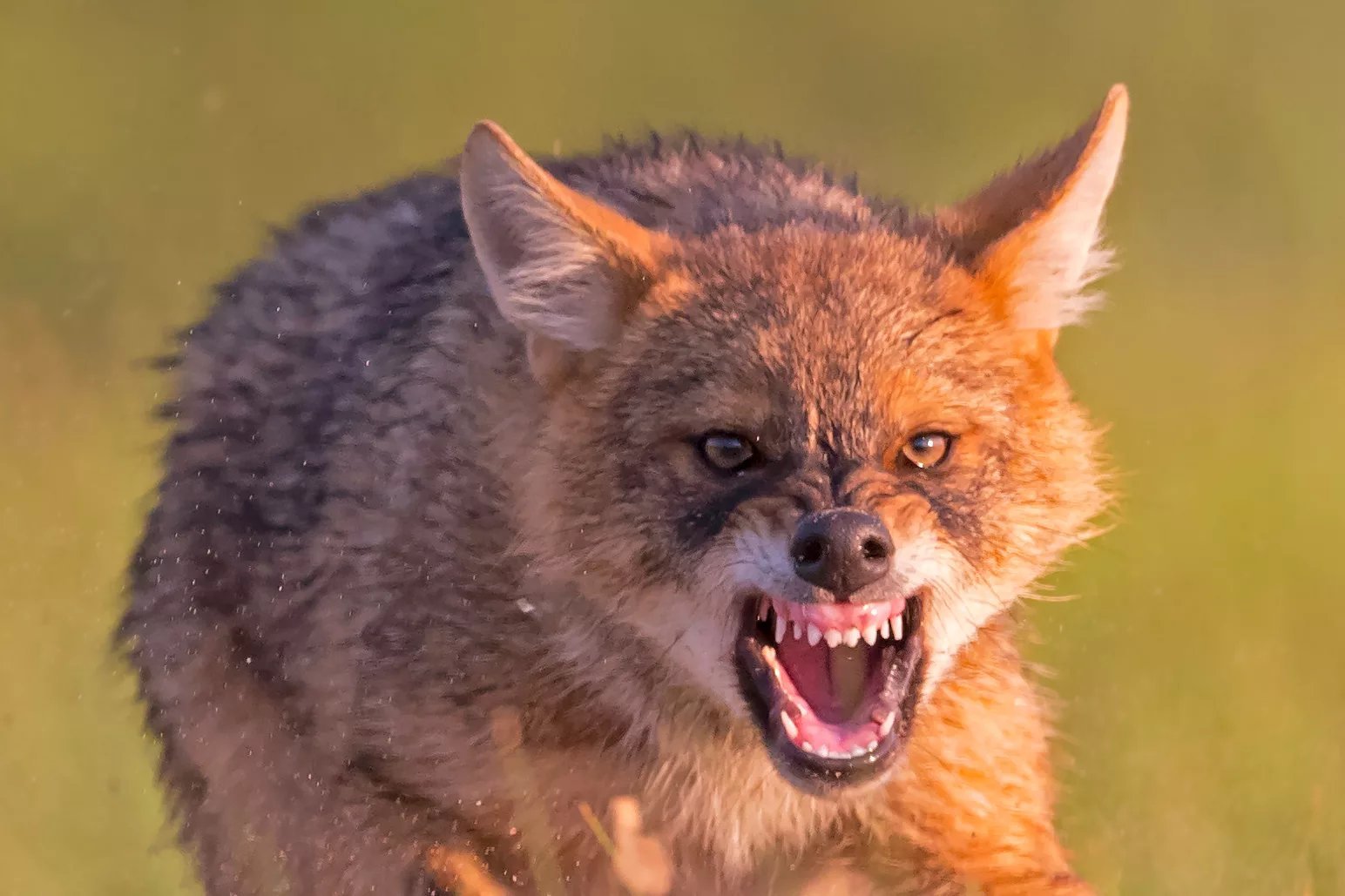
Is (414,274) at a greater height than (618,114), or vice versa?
(618,114)

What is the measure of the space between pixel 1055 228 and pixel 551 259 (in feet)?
4.46

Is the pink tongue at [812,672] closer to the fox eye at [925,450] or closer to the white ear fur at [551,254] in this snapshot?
the fox eye at [925,450]

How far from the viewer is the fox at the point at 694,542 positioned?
4445mm

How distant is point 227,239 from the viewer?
13875 millimetres

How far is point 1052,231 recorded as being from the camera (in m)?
4.91

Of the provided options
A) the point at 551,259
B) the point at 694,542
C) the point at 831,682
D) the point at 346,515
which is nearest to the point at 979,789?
the point at 831,682

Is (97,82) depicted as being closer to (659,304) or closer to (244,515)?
(244,515)

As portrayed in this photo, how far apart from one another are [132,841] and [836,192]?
13.3ft

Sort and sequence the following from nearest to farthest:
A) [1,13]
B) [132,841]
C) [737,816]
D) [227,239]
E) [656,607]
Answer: [656,607]
[737,816]
[132,841]
[227,239]
[1,13]

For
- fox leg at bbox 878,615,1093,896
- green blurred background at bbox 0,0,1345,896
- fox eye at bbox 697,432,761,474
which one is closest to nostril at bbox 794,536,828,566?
fox eye at bbox 697,432,761,474

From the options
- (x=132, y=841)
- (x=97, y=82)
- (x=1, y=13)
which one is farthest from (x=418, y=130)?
(x=132, y=841)

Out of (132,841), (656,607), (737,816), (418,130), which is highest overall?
(418,130)

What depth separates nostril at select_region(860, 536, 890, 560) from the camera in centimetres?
408

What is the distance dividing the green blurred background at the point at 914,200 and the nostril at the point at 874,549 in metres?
1.50
